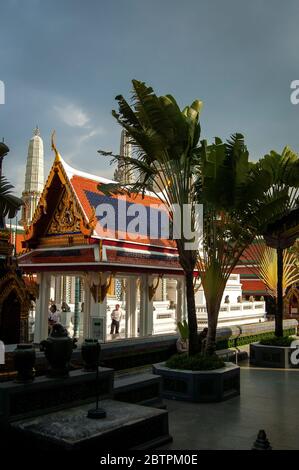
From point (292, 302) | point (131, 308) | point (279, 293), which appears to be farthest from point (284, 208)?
point (292, 302)

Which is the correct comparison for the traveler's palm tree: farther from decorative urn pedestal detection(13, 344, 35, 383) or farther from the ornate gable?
the ornate gable

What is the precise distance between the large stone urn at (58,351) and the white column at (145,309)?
34.6ft

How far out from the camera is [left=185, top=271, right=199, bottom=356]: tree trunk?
11820 millimetres

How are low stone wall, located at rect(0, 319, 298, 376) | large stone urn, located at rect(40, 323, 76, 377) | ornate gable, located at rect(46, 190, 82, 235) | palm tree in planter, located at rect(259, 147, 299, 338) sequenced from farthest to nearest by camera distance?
1. ornate gable, located at rect(46, 190, 82, 235)
2. palm tree in planter, located at rect(259, 147, 299, 338)
3. low stone wall, located at rect(0, 319, 298, 376)
4. large stone urn, located at rect(40, 323, 76, 377)

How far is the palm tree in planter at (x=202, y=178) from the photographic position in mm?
11438

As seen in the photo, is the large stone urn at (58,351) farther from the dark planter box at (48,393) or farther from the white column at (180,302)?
the white column at (180,302)

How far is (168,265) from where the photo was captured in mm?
19344

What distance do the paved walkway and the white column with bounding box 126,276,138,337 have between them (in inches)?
319

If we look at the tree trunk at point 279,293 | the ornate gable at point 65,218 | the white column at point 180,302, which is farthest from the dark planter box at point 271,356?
the ornate gable at point 65,218

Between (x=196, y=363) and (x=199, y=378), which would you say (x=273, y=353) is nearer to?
(x=196, y=363)

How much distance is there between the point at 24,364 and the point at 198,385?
15.3 feet

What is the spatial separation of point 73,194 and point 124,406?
11.1 metres

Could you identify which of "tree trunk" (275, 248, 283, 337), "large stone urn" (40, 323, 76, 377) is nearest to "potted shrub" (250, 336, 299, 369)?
"tree trunk" (275, 248, 283, 337)

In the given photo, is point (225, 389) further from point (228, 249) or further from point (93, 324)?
point (93, 324)
